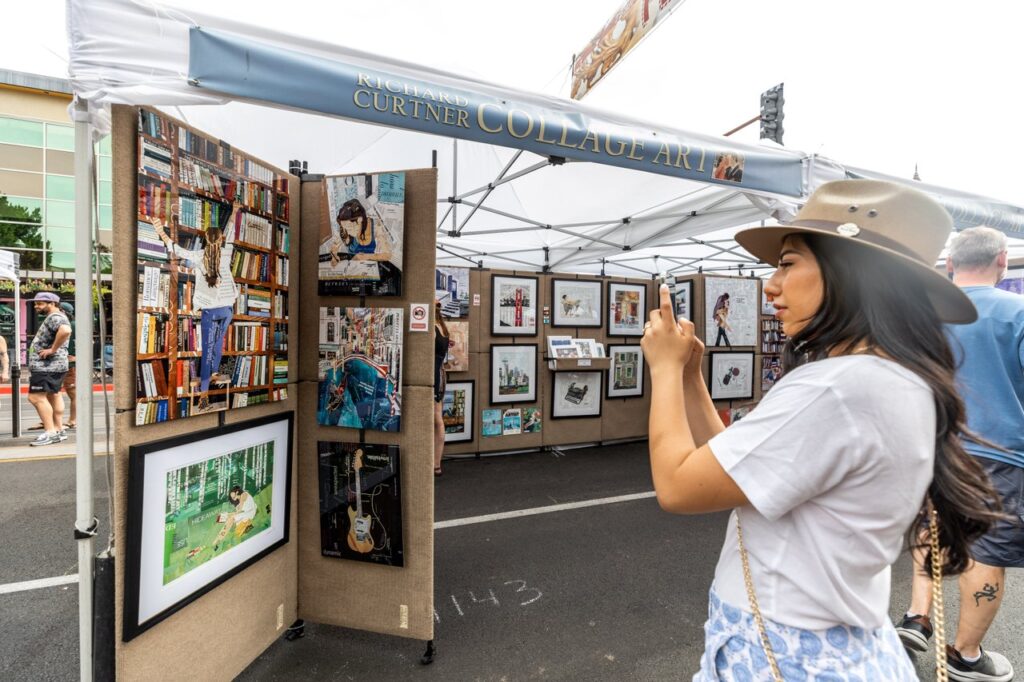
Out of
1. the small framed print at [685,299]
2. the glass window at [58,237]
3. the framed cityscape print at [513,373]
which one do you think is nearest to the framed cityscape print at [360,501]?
the framed cityscape print at [513,373]

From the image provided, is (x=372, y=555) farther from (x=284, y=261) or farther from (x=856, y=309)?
(x=856, y=309)

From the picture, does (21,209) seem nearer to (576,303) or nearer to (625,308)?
(576,303)

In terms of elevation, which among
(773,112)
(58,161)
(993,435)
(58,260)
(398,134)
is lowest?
(993,435)

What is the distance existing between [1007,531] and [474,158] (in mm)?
4557

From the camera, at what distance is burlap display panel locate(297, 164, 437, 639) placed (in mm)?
2264

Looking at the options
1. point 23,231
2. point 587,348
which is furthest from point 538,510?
point 23,231

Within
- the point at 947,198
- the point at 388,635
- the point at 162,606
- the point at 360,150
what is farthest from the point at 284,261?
the point at 947,198

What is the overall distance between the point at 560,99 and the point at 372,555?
93.7 inches

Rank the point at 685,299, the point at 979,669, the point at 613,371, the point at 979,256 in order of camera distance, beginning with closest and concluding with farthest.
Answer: the point at 979,669, the point at 979,256, the point at 613,371, the point at 685,299

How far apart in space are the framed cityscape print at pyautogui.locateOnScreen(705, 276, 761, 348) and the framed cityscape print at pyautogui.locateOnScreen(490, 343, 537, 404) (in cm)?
254

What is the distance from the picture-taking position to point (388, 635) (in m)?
2.60

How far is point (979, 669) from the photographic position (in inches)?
90.8

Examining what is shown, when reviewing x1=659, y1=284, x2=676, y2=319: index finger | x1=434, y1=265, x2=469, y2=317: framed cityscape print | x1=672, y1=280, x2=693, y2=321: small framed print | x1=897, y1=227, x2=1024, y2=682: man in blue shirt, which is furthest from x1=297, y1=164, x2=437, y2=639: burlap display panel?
x1=672, y1=280, x2=693, y2=321: small framed print

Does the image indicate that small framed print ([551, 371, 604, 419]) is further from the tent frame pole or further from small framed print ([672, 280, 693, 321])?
the tent frame pole
